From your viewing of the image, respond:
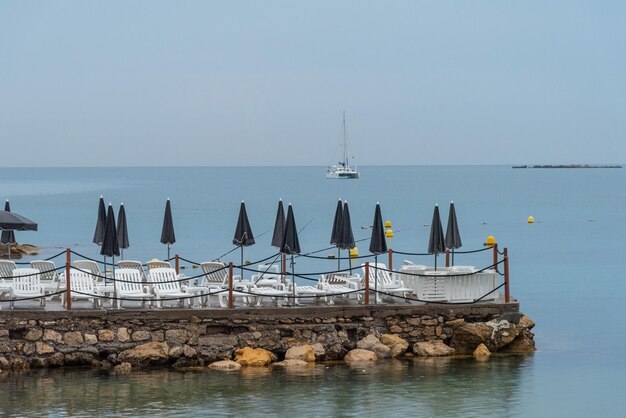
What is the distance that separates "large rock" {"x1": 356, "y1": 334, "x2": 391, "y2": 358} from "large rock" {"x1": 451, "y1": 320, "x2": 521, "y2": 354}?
1364 mm

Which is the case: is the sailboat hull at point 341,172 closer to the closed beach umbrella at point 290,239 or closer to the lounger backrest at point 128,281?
the closed beach umbrella at point 290,239

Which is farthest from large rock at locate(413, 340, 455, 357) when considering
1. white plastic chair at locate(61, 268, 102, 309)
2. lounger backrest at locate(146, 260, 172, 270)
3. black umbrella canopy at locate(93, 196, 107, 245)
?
black umbrella canopy at locate(93, 196, 107, 245)

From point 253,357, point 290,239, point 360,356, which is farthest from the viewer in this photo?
point 290,239

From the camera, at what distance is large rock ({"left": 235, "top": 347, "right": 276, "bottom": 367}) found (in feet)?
68.9

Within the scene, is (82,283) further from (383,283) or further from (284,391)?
(383,283)

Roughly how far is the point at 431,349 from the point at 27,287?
Result: 766 cm

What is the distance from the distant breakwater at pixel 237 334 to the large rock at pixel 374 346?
0.02 m

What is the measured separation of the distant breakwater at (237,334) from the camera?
20562 mm

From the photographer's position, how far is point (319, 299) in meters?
22.5

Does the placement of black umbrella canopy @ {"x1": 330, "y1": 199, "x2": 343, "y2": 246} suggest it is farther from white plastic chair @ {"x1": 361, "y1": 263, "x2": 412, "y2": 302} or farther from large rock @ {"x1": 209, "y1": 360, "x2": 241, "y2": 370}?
large rock @ {"x1": 209, "y1": 360, "x2": 241, "y2": 370}

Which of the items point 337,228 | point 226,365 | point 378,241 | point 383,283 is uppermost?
point 337,228

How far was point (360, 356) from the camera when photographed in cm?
2145

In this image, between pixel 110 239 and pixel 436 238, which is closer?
pixel 110 239

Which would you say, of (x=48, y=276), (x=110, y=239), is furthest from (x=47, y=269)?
(x=110, y=239)
